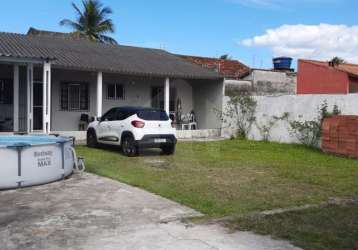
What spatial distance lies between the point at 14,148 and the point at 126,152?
6183 mm

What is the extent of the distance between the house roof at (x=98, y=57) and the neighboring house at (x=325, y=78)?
8078 millimetres

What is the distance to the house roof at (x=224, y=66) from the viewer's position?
104 ft

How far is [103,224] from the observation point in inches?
272

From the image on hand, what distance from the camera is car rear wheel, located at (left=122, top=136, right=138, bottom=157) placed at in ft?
49.3

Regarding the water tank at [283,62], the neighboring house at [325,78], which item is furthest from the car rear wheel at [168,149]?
the water tank at [283,62]

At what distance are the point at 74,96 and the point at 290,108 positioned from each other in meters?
9.88

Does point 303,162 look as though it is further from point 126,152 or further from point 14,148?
point 14,148

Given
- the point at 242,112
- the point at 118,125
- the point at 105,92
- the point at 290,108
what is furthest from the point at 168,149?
the point at 105,92

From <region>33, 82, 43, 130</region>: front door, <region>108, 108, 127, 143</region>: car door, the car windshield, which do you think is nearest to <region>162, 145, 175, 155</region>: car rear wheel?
the car windshield

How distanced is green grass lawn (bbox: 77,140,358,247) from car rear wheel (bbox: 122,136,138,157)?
26cm

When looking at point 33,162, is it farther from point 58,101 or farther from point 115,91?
point 115,91

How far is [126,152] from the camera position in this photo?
15359 mm

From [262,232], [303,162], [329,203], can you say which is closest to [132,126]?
[303,162]

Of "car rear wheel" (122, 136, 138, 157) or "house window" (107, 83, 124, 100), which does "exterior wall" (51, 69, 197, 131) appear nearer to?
"house window" (107, 83, 124, 100)
